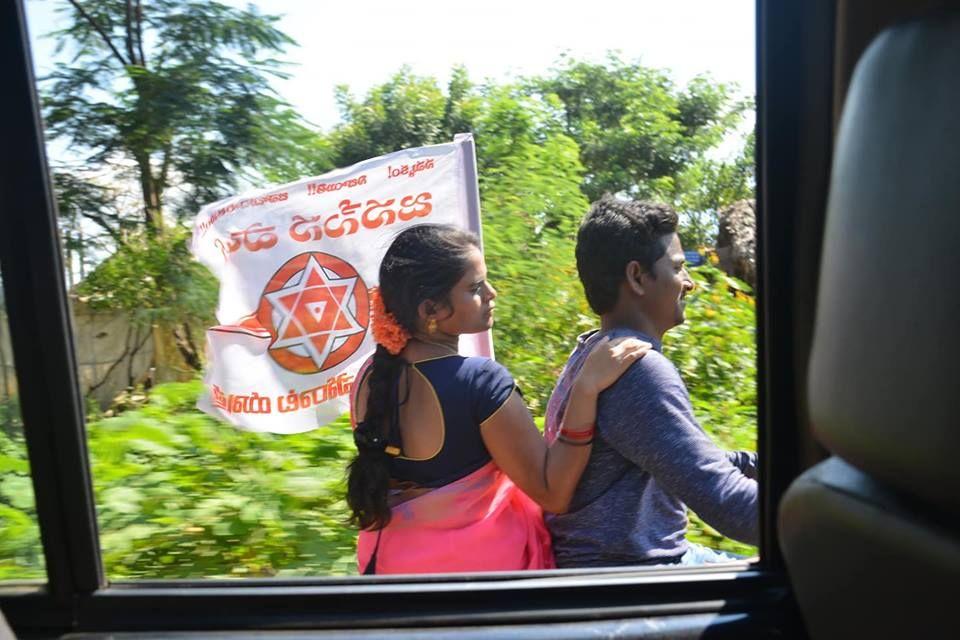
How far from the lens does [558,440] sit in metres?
1.94

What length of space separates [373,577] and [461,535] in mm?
484

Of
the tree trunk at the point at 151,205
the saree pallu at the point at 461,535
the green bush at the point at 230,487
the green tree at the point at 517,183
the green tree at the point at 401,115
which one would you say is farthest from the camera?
the green tree at the point at 517,183

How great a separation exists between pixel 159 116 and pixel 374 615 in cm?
199

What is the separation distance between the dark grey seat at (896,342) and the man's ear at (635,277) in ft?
4.15

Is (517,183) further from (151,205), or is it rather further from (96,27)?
(96,27)

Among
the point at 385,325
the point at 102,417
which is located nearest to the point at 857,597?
the point at 385,325

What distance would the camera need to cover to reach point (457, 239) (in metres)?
2.14

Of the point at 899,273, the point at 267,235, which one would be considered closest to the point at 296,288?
the point at 267,235

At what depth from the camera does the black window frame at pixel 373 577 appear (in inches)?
50.7

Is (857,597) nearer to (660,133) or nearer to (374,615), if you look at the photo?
(374,615)

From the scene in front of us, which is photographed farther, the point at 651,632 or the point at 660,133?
the point at 660,133

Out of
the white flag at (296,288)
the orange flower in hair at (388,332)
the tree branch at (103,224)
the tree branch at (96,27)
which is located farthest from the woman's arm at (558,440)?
the tree branch at (96,27)

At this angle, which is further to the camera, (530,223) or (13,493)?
(530,223)

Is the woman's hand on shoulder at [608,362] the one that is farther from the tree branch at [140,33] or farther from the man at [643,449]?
the tree branch at [140,33]
